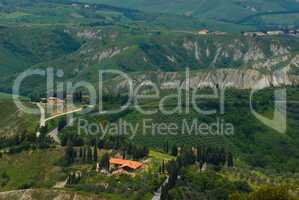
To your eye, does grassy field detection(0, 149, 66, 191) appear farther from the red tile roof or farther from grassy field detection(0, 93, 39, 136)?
grassy field detection(0, 93, 39, 136)

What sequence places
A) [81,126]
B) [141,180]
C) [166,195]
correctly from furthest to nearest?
[81,126] < [141,180] < [166,195]

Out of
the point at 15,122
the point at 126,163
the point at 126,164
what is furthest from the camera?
the point at 15,122

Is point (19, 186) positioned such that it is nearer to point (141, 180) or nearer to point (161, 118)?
point (141, 180)

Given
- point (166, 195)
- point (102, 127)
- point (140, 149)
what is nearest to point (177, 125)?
point (102, 127)

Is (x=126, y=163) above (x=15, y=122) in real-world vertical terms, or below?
below

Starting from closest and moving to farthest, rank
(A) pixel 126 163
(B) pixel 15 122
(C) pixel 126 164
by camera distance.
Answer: (C) pixel 126 164 < (A) pixel 126 163 < (B) pixel 15 122

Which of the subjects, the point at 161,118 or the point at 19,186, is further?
the point at 161,118

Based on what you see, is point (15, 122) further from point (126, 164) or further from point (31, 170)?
point (126, 164)

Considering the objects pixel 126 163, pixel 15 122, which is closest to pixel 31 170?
pixel 126 163

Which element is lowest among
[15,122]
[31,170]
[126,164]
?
[31,170]

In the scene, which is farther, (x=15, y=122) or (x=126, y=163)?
(x=15, y=122)

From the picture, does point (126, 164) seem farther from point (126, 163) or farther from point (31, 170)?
point (31, 170)
